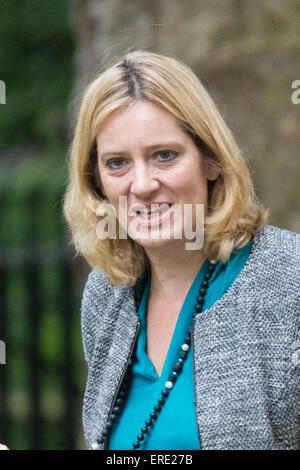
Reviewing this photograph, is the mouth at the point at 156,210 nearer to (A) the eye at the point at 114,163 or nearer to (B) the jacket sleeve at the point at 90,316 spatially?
(A) the eye at the point at 114,163

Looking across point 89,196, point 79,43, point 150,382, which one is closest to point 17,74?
point 79,43

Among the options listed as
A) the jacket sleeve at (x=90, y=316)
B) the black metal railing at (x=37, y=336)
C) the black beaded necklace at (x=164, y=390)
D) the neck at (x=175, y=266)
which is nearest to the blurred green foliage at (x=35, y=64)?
the black metal railing at (x=37, y=336)

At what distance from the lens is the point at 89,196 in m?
2.35

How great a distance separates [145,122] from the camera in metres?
2.01

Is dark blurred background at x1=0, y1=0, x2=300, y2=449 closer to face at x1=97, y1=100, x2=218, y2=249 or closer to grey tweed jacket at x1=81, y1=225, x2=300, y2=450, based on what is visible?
face at x1=97, y1=100, x2=218, y2=249

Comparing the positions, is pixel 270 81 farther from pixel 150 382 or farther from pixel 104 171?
pixel 150 382

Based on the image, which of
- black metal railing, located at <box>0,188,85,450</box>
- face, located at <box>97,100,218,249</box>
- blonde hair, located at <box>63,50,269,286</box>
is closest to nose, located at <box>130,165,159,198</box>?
face, located at <box>97,100,218,249</box>

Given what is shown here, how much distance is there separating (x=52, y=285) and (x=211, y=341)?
108 inches

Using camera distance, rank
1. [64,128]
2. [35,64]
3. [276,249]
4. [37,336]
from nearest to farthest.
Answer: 1. [276,249]
2. [37,336]
3. [64,128]
4. [35,64]

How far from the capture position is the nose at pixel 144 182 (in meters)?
2.03

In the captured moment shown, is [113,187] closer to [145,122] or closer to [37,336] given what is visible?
[145,122]

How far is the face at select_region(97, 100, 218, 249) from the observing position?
2.02m

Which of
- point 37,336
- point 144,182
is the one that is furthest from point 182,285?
point 37,336

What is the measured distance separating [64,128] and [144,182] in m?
3.97
